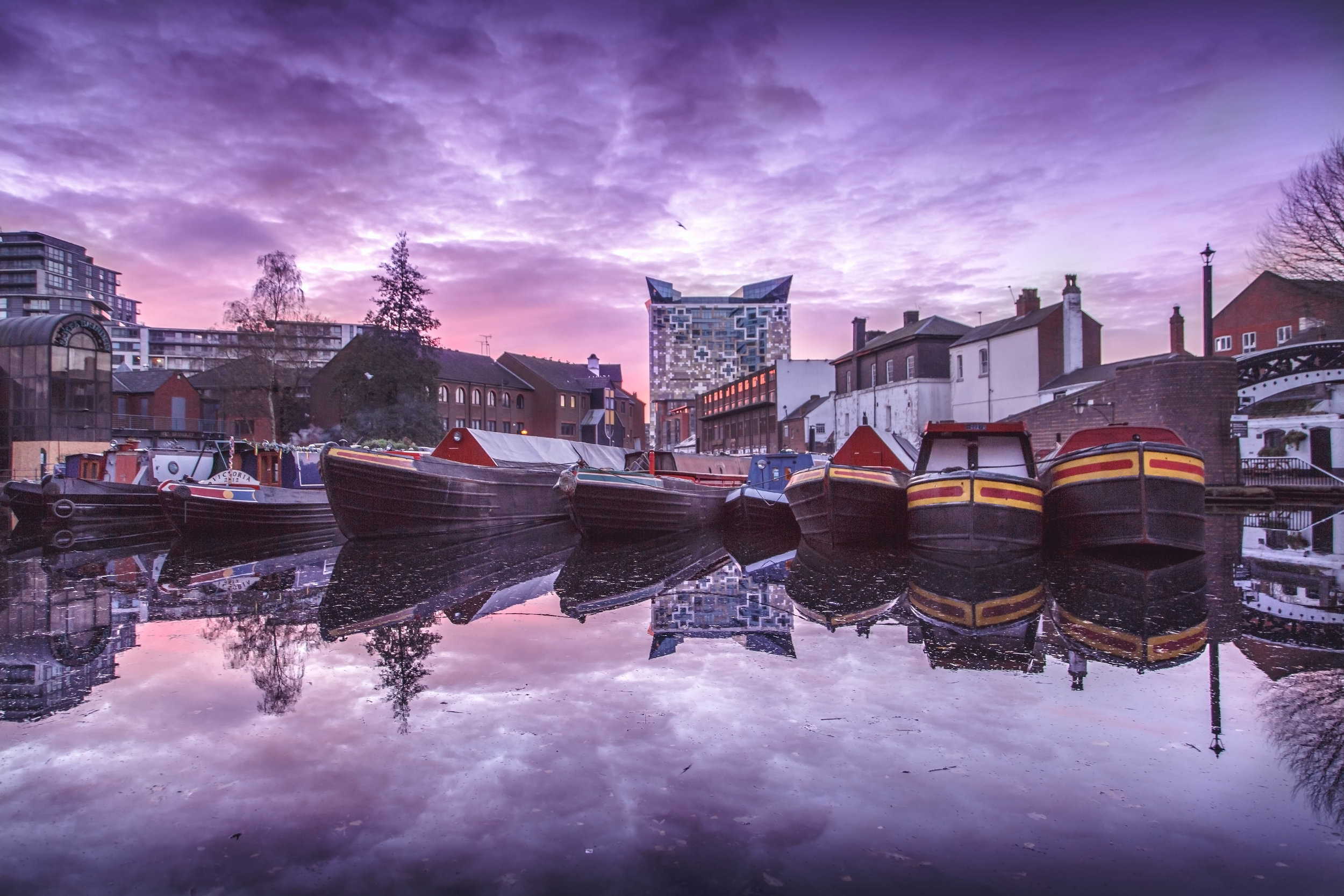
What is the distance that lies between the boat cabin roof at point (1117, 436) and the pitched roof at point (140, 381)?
6735cm

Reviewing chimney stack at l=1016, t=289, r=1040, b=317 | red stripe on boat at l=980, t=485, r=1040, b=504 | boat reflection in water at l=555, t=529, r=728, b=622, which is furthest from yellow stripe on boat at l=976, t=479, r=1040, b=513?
chimney stack at l=1016, t=289, r=1040, b=317

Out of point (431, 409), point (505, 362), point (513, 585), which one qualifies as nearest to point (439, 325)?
point (431, 409)

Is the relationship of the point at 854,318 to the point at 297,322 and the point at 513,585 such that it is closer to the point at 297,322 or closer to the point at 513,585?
the point at 297,322

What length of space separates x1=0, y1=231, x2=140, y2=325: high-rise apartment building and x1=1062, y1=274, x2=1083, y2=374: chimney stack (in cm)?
9772

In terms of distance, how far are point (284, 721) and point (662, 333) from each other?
157 meters

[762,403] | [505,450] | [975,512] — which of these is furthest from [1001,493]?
[762,403]

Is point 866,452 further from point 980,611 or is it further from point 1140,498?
point 980,611

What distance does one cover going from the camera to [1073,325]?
36.5m

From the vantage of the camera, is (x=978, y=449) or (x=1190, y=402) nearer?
(x=978, y=449)

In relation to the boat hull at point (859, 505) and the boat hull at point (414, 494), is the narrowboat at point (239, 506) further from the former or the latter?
the boat hull at point (859, 505)

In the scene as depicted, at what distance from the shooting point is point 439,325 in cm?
5122

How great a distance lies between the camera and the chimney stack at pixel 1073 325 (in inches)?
1427

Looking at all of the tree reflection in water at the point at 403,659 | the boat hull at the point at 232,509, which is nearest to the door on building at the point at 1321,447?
the tree reflection in water at the point at 403,659

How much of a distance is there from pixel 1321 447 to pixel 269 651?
3952 centimetres
